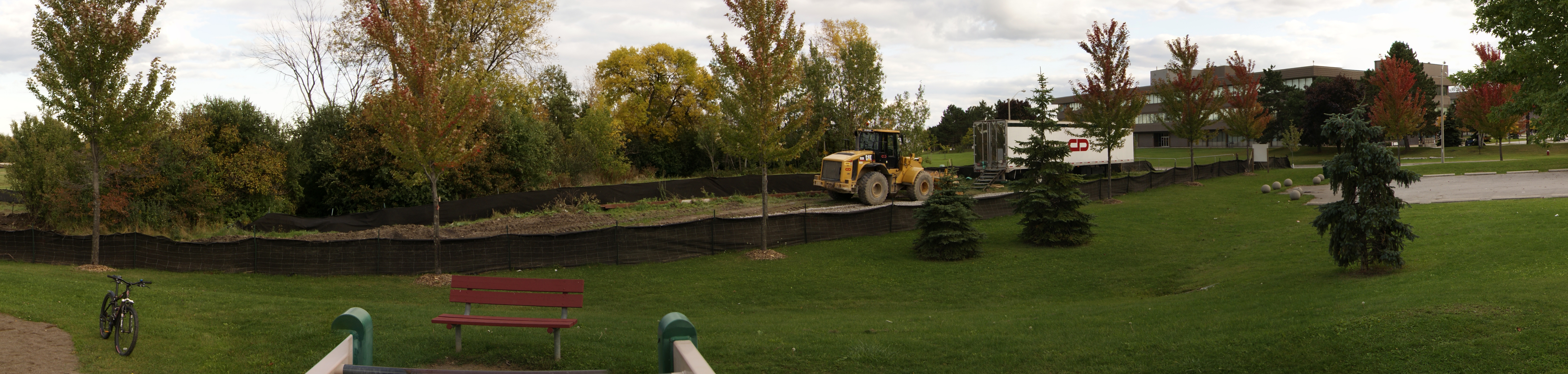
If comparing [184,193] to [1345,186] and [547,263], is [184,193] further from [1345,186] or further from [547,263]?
[1345,186]

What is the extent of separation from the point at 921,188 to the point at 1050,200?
938cm

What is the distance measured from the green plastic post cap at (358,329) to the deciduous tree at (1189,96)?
3695 cm

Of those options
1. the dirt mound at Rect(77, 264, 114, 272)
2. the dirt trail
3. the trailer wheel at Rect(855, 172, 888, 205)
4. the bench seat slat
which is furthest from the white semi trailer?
the dirt trail

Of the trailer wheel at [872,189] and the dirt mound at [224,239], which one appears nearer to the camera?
the dirt mound at [224,239]

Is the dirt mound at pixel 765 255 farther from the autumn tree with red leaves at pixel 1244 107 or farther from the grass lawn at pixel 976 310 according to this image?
the autumn tree with red leaves at pixel 1244 107

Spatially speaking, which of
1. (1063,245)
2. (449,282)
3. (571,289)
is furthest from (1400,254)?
(449,282)

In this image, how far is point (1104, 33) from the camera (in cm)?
3034

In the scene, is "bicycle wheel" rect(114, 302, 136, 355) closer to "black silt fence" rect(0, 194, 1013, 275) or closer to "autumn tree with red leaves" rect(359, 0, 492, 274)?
"autumn tree with red leaves" rect(359, 0, 492, 274)

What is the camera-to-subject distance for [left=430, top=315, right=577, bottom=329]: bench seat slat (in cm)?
771

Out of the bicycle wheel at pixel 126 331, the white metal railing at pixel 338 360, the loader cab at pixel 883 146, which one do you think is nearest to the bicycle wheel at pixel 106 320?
the bicycle wheel at pixel 126 331

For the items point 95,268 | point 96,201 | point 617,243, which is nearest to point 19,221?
point 96,201

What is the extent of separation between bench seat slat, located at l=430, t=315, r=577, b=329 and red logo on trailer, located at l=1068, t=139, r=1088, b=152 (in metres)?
32.9

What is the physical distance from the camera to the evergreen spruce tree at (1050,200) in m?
19.4

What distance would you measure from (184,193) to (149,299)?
15859 millimetres
